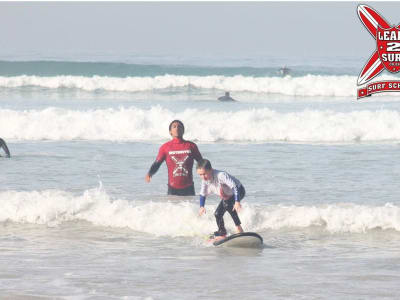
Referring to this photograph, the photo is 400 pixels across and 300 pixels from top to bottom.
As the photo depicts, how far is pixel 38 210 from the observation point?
1359 centimetres

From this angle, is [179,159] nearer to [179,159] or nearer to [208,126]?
[179,159]

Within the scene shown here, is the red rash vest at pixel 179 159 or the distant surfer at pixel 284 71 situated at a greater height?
the distant surfer at pixel 284 71

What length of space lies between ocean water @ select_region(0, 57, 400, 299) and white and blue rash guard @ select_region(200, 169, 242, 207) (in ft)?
2.63

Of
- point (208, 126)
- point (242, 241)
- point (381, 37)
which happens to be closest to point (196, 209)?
point (242, 241)

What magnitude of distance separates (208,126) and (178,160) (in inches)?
541

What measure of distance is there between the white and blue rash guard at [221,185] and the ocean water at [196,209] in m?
0.80

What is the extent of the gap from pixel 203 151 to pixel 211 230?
9217 millimetres

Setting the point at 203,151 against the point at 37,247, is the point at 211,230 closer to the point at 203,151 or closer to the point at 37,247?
the point at 37,247

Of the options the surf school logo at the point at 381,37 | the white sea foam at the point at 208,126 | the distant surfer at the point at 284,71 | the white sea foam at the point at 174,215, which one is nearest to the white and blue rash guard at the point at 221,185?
the white sea foam at the point at 174,215

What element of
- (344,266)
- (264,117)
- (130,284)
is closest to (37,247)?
(130,284)

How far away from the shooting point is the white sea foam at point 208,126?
83.8ft

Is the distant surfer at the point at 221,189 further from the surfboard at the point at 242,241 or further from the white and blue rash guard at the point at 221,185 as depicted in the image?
the surfboard at the point at 242,241

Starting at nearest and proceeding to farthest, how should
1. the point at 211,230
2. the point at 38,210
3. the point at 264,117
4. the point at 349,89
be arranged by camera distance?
the point at 211,230 → the point at 38,210 → the point at 264,117 → the point at 349,89

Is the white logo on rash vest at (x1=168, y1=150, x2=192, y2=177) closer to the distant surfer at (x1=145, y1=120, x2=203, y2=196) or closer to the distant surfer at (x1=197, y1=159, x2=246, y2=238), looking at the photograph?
the distant surfer at (x1=145, y1=120, x2=203, y2=196)
